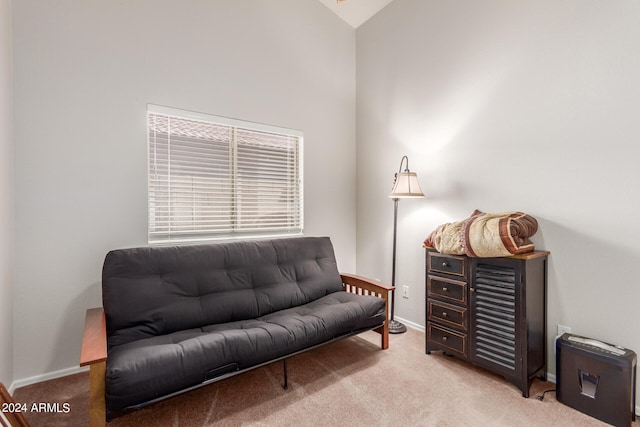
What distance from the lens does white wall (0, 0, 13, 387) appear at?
1.78 m

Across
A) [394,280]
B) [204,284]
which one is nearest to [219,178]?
[204,284]

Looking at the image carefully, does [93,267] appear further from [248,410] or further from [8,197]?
[248,410]

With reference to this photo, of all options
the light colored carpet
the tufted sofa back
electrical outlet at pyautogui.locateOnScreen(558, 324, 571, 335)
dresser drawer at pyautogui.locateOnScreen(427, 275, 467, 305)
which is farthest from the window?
electrical outlet at pyautogui.locateOnScreen(558, 324, 571, 335)

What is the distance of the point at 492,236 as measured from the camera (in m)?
2.01

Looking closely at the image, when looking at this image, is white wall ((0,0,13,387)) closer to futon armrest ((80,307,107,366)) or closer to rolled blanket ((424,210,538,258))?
futon armrest ((80,307,107,366))

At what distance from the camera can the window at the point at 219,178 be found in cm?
250

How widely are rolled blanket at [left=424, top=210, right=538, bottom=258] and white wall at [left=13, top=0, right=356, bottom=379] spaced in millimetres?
2077

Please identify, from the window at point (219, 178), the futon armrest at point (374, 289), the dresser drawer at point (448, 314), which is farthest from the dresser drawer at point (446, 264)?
the window at point (219, 178)

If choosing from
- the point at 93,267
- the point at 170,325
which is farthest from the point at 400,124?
the point at 93,267

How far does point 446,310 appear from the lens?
237 cm

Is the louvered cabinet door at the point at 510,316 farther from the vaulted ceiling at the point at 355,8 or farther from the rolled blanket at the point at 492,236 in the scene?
the vaulted ceiling at the point at 355,8

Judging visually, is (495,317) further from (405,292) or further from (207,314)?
(207,314)

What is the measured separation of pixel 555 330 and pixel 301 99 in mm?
3043

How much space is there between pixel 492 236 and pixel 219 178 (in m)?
2.29
